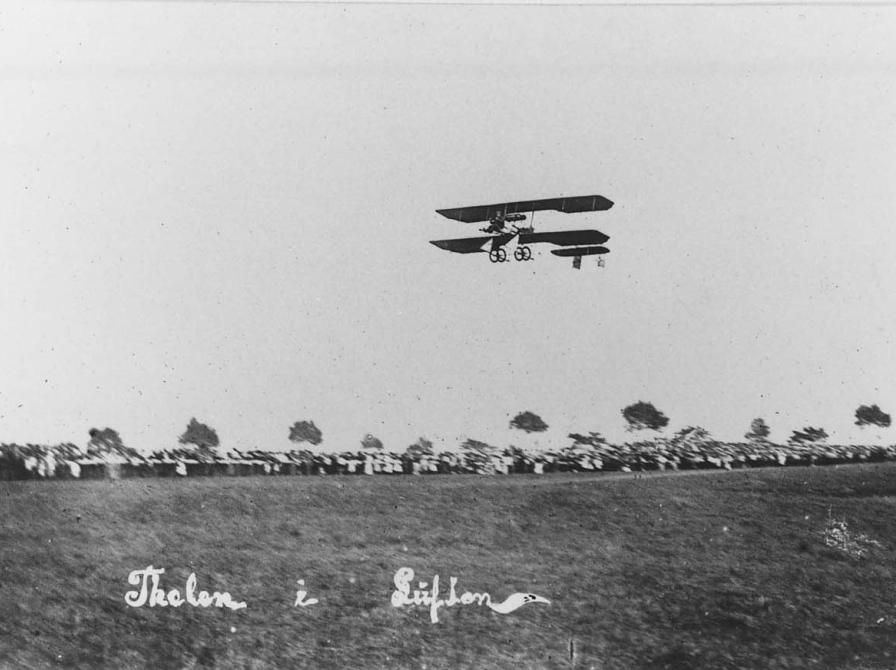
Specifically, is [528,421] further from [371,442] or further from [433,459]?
[371,442]

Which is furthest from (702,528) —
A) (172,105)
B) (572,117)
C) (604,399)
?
(172,105)

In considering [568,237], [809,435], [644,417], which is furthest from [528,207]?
[809,435]

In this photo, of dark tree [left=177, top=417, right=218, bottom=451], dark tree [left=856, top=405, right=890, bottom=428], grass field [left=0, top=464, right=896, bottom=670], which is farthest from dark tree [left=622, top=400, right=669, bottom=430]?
dark tree [left=177, top=417, right=218, bottom=451]

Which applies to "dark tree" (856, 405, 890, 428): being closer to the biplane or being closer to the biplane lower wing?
the biplane

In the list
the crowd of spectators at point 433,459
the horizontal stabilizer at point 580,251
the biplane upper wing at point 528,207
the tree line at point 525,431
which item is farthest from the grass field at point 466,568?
the biplane upper wing at point 528,207

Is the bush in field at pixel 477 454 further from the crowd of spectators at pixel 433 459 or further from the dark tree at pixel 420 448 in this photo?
the dark tree at pixel 420 448

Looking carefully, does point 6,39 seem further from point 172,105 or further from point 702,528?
point 702,528

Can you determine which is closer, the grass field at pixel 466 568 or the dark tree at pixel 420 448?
Result: the grass field at pixel 466 568

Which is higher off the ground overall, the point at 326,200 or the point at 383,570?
the point at 326,200
